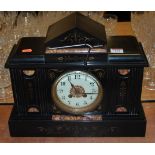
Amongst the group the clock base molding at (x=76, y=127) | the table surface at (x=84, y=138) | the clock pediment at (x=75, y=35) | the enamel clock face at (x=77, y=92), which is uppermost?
the clock pediment at (x=75, y=35)

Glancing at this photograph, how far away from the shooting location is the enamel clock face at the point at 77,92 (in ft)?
2.69

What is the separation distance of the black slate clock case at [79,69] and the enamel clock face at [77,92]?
1 centimetres

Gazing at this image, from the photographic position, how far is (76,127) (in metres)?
0.88

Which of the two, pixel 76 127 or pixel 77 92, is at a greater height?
pixel 77 92

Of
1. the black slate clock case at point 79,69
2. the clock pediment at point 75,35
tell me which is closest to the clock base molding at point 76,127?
the black slate clock case at point 79,69

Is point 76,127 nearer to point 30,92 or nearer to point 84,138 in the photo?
point 84,138

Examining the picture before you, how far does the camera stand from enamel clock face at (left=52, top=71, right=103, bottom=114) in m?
0.82

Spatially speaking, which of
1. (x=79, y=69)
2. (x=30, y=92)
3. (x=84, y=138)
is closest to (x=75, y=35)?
(x=79, y=69)

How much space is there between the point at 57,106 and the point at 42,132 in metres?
0.10

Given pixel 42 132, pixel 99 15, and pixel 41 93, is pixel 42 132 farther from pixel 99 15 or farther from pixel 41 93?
pixel 99 15

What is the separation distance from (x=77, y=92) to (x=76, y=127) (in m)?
0.11

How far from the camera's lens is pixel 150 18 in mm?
1077

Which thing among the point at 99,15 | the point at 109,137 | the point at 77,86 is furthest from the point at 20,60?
the point at 99,15

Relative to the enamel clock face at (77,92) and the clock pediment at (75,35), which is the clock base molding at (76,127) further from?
the clock pediment at (75,35)
